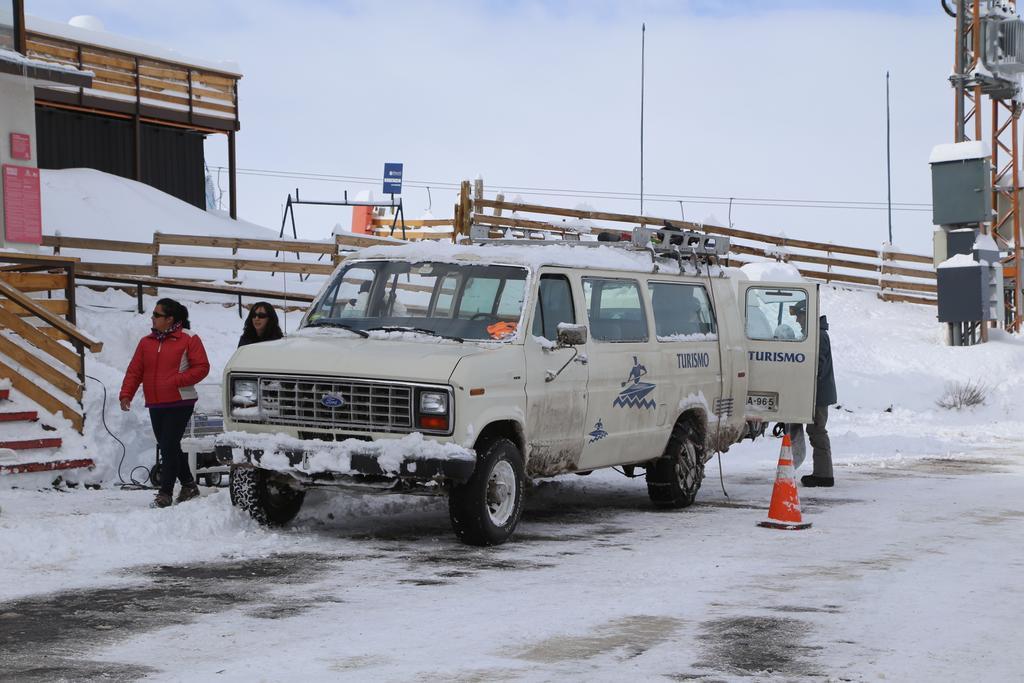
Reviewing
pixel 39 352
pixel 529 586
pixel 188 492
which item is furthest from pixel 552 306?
pixel 39 352

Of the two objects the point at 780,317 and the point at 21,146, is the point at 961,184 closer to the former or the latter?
the point at 780,317

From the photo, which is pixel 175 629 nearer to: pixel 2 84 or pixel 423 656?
pixel 423 656

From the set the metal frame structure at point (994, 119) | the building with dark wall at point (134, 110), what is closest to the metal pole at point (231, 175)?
the building with dark wall at point (134, 110)

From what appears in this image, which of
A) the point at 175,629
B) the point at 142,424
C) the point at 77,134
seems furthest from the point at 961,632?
the point at 77,134

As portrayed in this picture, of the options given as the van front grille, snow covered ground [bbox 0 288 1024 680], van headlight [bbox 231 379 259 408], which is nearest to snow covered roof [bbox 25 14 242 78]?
snow covered ground [bbox 0 288 1024 680]

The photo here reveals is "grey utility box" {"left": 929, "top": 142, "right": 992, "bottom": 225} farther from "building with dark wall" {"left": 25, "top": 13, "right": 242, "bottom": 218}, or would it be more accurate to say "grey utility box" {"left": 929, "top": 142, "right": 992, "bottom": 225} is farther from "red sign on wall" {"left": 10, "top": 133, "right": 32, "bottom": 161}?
"red sign on wall" {"left": 10, "top": 133, "right": 32, "bottom": 161}

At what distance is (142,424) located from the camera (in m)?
14.5

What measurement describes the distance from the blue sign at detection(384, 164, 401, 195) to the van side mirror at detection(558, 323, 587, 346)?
75.9ft

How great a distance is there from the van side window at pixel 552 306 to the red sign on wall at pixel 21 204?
1309cm

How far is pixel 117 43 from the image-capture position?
32.7 metres

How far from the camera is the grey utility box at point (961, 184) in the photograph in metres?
29.7

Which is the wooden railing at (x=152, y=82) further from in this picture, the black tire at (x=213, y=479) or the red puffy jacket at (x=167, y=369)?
the red puffy jacket at (x=167, y=369)

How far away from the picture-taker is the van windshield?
370 inches

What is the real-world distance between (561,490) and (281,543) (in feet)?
13.8
